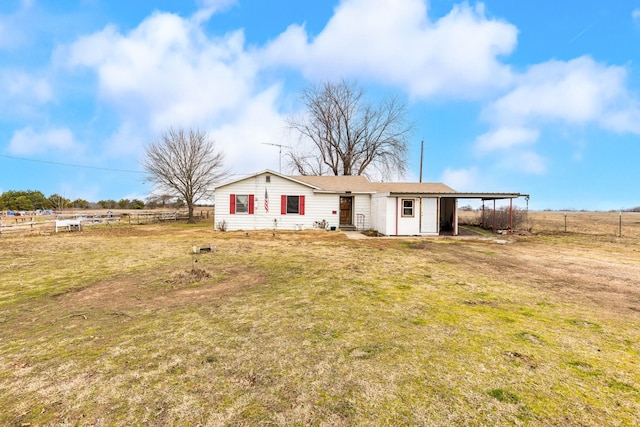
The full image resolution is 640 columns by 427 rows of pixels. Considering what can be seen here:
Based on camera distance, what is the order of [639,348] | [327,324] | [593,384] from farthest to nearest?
1. [327,324]
2. [639,348]
3. [593,384]

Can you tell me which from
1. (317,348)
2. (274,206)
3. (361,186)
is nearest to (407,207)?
(361,186)

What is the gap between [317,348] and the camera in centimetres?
317

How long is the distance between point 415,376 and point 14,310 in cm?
601

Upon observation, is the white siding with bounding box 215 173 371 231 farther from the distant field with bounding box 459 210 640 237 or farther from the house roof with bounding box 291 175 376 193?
the distant field with bounding box 459 210 640 237

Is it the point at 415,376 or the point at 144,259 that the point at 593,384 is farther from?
the point at 144,259

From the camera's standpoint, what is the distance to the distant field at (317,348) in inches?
87.0

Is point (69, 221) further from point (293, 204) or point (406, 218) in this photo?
point (406, 218)

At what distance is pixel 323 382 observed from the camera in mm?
2547

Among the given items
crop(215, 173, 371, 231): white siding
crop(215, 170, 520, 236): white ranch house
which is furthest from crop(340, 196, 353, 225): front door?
crop(215, 173, 371, 231): white siding

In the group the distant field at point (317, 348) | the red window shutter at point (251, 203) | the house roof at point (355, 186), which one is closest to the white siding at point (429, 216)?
the house roof at point (355, 186)

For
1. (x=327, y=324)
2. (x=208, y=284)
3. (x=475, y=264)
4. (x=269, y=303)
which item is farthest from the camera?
(x=475, y=264)

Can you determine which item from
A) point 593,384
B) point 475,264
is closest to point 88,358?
point 593,384

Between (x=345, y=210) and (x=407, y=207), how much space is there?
523 centimetres

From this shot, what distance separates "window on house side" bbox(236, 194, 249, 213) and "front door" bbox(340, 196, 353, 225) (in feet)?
21.0
